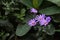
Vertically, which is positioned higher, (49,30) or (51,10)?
(51,10)

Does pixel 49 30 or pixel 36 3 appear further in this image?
pixel 36 3

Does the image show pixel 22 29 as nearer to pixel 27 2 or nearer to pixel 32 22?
pixel 32 22

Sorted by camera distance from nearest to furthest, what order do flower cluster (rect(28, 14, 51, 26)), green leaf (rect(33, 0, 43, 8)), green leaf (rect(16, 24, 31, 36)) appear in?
flower cluster (rect(28, 14, 51, 26)) < green leaf (rect(16, 24, 31, 36)) < green leaf (rect(33, 0, 43, 8))

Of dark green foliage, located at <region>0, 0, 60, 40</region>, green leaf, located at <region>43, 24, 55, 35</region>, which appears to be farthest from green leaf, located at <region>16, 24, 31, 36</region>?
green leaf, located at <region>43, 24, 55, 35</region>

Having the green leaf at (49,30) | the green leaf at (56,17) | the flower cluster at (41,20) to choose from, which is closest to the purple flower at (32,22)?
the flower cluster at (41,20)

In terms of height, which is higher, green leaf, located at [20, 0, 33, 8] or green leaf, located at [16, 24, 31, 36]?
green leaf, located at [20, 0, 33, 8]

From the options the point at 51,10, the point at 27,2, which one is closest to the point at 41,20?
the point at 51,10

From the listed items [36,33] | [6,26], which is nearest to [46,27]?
[36,33]

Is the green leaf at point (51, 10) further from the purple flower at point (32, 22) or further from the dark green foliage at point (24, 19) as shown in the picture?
the purple flower at point (32, 22)

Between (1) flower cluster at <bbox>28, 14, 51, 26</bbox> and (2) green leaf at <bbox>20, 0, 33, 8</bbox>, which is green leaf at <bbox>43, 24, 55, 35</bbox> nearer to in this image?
(1) flower cluster at <bbox>28, 14, 51, 26</bbox>

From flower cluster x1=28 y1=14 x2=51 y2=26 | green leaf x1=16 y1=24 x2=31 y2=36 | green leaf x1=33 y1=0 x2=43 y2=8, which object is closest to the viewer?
flower cluster x1=28 y1=14 x2=51 y2=26
